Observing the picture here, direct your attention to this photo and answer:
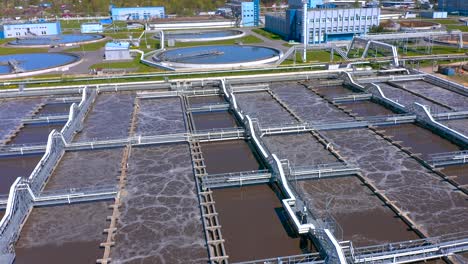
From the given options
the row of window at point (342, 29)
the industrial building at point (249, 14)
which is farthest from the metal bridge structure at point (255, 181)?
the industrial building at point (249, 14)

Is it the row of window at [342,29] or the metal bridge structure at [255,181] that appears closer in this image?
the metal bridge structure at [255,181]

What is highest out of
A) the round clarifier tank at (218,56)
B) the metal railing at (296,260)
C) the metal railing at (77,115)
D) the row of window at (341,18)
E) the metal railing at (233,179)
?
the row of window at (341,18)

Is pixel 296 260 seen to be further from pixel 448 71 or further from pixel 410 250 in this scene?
pixel 448 71

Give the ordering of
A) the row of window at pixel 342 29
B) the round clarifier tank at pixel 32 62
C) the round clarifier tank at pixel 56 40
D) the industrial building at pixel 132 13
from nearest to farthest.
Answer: the round clarifier tank at pixel 32 62 < the row of window at pixel 342 29 < the round clarifier tank at pixel 56 40 < the industrial building at pixel 132 13

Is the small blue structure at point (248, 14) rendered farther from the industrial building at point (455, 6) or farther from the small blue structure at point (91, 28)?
the industrial building at point (455, 6)

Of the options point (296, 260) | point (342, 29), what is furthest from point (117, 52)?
point (296, 260)

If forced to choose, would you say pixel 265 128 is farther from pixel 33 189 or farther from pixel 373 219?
pixel 33 189

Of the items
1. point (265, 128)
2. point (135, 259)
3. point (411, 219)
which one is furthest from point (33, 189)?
point (411, 219)

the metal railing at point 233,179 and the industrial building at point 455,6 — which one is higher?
the industrial building at point 455,6
